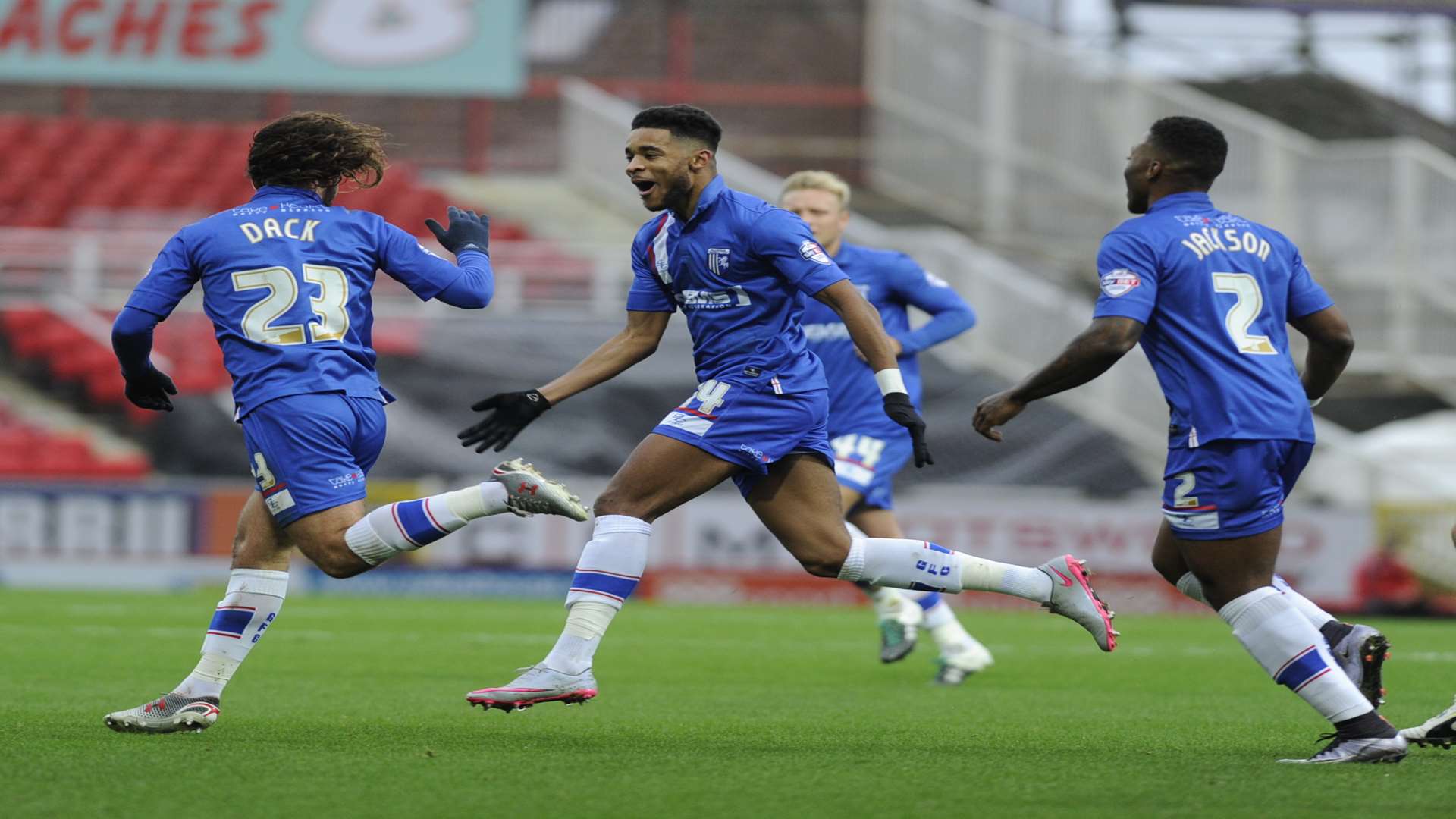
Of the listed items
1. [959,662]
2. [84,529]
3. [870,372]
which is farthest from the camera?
[84,529]

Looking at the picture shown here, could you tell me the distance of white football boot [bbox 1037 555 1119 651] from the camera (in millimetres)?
6141

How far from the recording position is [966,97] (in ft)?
79.3

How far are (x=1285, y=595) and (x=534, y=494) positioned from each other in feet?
7.82

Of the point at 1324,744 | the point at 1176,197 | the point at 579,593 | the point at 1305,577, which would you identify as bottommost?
the point at 1305,577

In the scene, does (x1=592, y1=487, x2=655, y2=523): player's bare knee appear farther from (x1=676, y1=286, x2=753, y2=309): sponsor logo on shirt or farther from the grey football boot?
the grey football boot

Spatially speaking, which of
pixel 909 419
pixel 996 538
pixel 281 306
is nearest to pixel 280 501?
pixel 281 306

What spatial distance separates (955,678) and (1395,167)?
14.6 m

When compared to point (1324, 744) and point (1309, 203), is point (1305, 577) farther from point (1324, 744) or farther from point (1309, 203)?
point (1324, 744)

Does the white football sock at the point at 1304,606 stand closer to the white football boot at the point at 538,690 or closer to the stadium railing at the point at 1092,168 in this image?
the white football boot at the point at 538,690

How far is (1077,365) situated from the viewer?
A: 216 inches

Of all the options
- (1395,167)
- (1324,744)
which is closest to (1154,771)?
(1324,744)

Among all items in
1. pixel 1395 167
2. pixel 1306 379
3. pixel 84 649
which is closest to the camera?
pixel 1306 379

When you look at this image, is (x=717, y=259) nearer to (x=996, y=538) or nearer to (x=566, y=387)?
(x=566, y=387)

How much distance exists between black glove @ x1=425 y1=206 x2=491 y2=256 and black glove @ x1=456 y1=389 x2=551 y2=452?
553 mm
